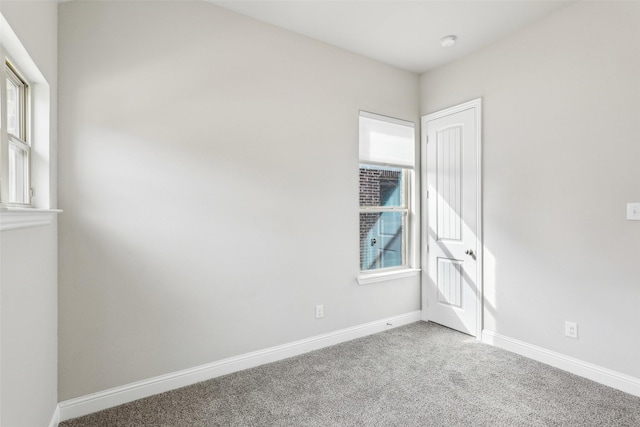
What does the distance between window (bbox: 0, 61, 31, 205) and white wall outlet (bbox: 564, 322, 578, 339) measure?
12.0 feet

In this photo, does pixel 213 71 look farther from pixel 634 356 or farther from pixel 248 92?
pixel 634 356

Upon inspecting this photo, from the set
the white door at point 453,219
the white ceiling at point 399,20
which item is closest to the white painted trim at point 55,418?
the white ceiling at point 399,20

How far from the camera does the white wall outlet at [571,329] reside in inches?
98.3

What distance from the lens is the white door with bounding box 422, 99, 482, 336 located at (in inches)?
126

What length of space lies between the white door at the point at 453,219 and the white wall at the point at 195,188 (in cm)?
99

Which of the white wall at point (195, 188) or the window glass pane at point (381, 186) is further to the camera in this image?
the window glass pane at point (381, 186)

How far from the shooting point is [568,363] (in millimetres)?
2525

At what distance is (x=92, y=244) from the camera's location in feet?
6.73

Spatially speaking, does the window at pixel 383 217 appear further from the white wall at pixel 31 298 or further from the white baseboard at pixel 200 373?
the white wall at pixel 31 298

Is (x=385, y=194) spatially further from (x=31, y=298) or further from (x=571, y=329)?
(x=31, y=298)

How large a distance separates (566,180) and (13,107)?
11.9ft

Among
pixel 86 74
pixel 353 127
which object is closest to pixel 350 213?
pixel 353 127

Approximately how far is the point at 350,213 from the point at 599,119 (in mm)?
2069

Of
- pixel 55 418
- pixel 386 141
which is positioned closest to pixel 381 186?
pixel 386 141
